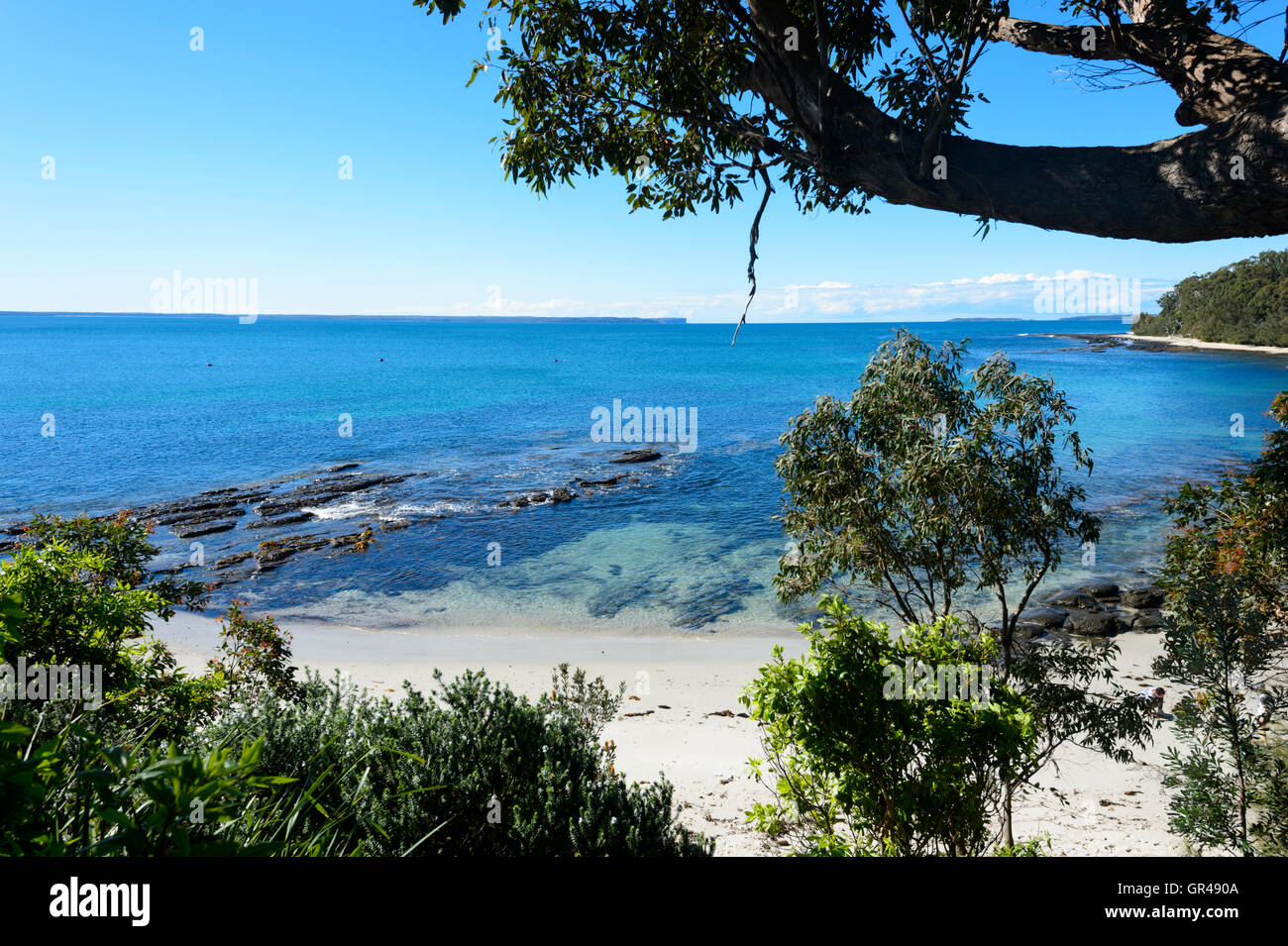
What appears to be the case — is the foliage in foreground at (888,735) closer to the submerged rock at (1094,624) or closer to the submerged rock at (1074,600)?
the submerged rock at (1094,624)

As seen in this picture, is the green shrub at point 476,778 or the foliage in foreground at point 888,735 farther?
the green shrub at point 476,778

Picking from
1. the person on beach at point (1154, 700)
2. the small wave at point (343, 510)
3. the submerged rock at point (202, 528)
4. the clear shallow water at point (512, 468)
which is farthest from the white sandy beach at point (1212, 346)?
the submerged rock at point (202, 528)

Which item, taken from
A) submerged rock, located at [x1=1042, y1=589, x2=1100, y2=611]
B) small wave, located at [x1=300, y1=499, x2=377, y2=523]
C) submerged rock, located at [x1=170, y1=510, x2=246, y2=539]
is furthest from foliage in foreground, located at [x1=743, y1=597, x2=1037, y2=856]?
submerged rock, located at [x1=170, y1=510, x2=246, y2=539]

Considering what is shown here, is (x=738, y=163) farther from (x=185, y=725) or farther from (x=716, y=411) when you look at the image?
(x=716, y=411)

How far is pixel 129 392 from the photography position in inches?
3346

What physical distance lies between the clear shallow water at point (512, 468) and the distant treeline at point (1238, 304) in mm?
21532

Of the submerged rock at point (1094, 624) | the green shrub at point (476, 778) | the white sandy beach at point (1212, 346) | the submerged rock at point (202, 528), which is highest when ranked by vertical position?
Result: the white sandy beach at point (1212, 346)

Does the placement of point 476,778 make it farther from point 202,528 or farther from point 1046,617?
point 202,528

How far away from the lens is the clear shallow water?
82.1ft

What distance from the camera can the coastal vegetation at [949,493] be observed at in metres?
9.14

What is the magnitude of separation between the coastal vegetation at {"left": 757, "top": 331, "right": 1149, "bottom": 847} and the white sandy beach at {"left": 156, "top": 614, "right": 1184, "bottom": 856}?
145 cm

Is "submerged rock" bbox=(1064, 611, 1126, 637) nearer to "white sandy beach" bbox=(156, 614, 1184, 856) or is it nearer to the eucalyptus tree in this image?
"white sandy beach" bbox=(156, 614, 1184, 856)

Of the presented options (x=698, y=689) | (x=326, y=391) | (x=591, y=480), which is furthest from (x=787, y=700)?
(x=326, y=391)

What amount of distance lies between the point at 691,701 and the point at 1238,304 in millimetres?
149717
